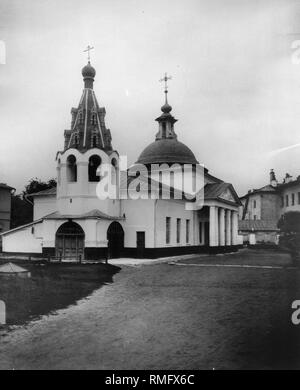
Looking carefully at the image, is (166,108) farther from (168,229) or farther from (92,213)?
(92,213)

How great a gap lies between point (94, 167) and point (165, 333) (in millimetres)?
16563

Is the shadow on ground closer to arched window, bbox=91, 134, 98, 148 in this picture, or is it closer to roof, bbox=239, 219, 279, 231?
arched window, bbox=91, 134, 98, 148

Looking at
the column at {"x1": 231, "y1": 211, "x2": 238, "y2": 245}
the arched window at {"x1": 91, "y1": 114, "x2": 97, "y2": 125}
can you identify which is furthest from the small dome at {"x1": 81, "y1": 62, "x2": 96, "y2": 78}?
the column at {"x1": 231, "y1": 211, "x2": 238, "y2": 245}

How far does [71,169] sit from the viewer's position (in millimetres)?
23938

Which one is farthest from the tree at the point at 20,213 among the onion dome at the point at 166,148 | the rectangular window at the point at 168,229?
the rectangular window at the point at 168,229

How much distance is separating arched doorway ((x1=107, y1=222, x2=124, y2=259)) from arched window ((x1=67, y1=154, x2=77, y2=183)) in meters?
3.76

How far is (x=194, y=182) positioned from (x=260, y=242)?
614 inches

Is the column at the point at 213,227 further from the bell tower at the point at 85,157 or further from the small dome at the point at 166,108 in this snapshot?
the small dome at the point at 166,108

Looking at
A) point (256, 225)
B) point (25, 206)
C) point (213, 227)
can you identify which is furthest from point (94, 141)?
point (256, 225)

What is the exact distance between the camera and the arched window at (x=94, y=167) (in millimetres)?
23391

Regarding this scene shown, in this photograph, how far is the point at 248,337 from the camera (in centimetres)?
766

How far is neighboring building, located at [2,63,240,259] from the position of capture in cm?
2286
